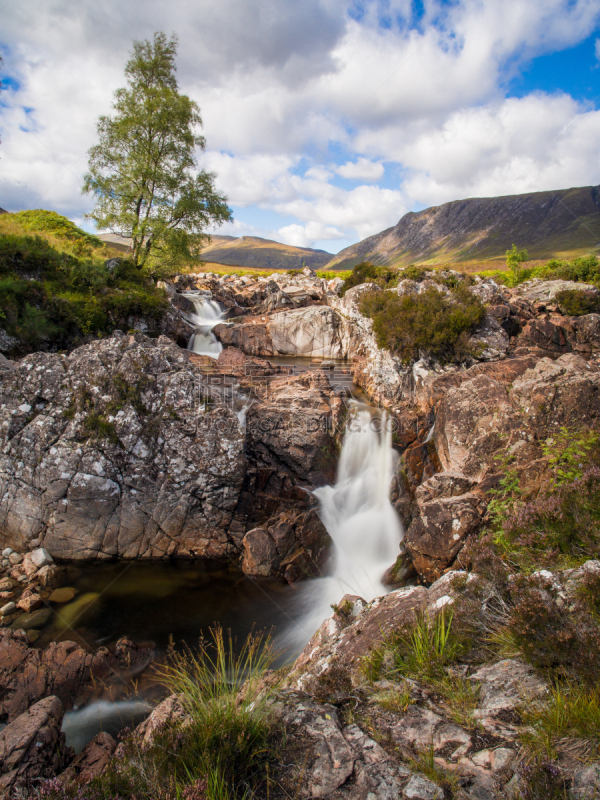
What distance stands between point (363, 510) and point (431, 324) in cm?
1069

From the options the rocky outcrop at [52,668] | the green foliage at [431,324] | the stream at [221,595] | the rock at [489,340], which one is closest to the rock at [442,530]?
the stream at [221,595]

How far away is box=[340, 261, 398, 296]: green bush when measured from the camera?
2885 cm

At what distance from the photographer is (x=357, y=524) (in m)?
12.7

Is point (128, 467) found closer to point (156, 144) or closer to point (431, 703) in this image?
point (431, 703)

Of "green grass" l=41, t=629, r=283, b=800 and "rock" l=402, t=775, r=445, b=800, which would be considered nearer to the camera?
"rock" l=402, t=775, r=445, b=800

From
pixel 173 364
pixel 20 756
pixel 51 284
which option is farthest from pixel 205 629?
pixel 51 284

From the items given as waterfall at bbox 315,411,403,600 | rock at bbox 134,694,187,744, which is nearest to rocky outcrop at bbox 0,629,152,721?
rock at bbox 134,694,187,744

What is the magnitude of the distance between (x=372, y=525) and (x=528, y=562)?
738 centimetres

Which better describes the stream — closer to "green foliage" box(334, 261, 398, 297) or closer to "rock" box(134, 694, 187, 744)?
"rock" box(134, 694, 187, 744)

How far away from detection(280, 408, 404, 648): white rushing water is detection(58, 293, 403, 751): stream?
0.03 metres

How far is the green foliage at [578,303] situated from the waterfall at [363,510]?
662 inches

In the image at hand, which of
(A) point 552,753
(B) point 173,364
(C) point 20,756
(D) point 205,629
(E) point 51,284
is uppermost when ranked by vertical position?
(E) point 51,284

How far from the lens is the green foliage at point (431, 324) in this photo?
746 inches

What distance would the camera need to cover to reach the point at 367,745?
3426 millimetres
